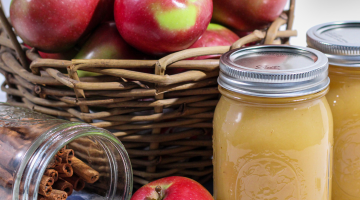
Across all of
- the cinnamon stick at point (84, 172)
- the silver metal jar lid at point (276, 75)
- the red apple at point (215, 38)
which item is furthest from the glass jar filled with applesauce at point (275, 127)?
the cinnamon stick at point (84, 172)

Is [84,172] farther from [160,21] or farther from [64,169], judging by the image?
[160,21]

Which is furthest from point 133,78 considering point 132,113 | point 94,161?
point 94,161

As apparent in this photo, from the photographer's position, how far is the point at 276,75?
382 mm

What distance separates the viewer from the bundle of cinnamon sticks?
0.47 metres

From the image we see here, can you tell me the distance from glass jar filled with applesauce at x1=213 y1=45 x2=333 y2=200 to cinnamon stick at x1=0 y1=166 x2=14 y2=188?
26 cm

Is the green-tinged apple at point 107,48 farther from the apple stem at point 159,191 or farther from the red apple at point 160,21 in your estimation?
the apple stem at point 159,191

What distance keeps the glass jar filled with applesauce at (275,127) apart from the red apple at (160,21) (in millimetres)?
82

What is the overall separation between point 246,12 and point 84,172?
1.24 feet

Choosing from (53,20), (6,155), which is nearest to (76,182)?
(6,155)

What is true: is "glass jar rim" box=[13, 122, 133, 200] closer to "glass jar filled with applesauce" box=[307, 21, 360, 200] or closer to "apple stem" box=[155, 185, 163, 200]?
"apple stem" box=[155, 185, 163, 200]

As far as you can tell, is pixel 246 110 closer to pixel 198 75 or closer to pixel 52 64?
pixel 198 75

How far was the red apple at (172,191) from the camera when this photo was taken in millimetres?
465

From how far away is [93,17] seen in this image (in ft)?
1.81

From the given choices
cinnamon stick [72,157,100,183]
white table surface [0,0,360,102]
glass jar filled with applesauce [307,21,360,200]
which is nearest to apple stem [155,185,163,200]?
cinnamon stick [72,157,100,183]
